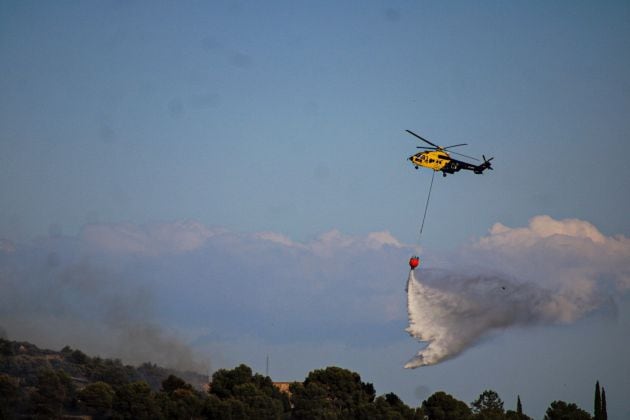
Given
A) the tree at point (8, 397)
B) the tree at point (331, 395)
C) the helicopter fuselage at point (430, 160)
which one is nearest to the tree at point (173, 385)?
the tree at point (331, 395)

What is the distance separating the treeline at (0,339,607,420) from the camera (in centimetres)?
12038

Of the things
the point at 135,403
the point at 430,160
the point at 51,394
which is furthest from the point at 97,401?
the point at 430,160

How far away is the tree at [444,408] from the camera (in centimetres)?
13289

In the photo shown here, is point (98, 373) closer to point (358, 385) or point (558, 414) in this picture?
point (358, 385)

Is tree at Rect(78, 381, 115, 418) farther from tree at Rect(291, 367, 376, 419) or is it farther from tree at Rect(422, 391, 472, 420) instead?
tree at Rect(422, 391, 472, 420)

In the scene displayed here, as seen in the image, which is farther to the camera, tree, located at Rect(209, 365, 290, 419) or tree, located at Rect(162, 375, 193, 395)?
tree, located at Rect(162, 375, 193, 395)

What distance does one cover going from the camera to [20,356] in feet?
525

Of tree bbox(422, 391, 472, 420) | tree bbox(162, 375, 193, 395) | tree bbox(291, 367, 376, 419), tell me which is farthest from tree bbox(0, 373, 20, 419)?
tree bbox(422, 391, 472, 420)

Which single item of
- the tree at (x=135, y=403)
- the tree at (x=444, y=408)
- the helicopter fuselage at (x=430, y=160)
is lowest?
the tree at (x=135, y=403)

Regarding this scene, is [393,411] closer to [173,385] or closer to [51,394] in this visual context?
[173,385]

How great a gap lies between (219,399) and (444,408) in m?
27.8

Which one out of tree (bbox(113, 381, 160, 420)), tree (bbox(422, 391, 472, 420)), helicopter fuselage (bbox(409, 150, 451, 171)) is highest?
helicopter fuselage (bbox(409, 150, 451, 171))

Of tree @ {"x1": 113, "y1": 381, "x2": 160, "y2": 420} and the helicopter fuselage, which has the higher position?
the helicopter fuselage

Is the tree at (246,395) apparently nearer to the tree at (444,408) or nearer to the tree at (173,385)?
the tree at (173,385)
